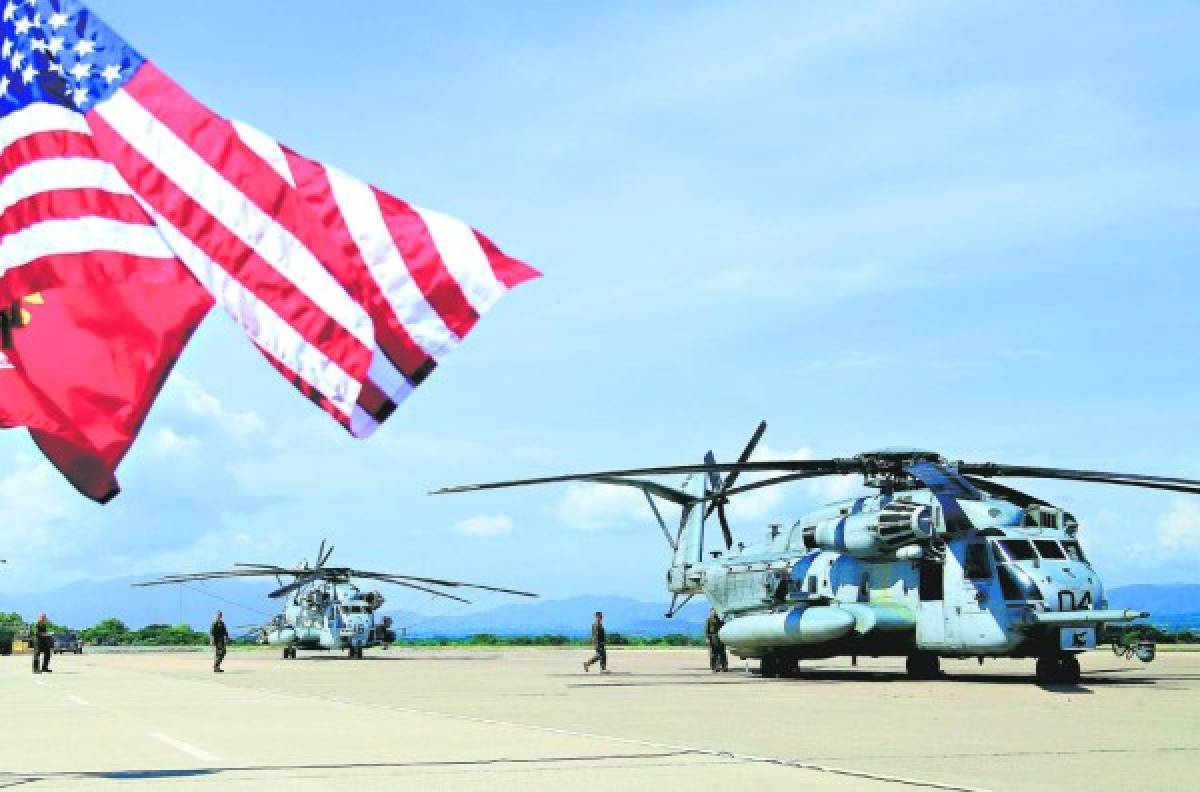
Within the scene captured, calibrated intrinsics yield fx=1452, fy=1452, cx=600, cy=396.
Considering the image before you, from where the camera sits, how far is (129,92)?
10742 millimetres

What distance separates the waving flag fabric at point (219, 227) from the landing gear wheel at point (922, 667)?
20745mm

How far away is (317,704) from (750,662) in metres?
21.2

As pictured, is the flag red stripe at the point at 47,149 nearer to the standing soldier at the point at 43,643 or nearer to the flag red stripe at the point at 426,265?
the flag red stripe at the point at 426,265

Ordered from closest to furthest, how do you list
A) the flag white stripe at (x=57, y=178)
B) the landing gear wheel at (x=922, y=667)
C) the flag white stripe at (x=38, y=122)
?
the flag white stripe at (x=57, y=178) → the flag white stripe at (x=38, y=122) → the landing gear wheel at (x=922, y=667)

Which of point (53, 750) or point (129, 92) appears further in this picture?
point (53, 750)

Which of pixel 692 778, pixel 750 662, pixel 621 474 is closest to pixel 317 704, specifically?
pixel 621 474

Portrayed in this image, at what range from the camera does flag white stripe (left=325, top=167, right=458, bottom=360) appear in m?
9.68

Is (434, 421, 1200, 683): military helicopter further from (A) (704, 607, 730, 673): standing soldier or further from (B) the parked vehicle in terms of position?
(B) the parked vehicle

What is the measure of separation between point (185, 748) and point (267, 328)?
6080 millimetres

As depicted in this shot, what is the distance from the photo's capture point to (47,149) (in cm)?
1112

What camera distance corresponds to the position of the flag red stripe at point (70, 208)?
1098 centimetres

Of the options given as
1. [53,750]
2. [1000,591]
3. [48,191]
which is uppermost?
[48,191]

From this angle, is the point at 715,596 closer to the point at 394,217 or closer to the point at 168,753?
the point at 168,753

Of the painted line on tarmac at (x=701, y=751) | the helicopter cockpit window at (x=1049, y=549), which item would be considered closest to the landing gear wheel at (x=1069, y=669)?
the helicopter cockpit window at (x=1049, y=549)
